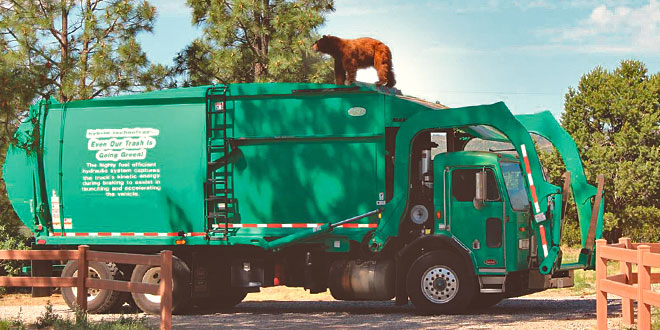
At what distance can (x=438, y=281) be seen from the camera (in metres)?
14.8

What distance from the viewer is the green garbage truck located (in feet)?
48.3

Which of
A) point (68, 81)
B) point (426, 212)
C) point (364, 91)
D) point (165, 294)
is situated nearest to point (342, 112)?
point (364, 91)

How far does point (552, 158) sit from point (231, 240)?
30.2 meters

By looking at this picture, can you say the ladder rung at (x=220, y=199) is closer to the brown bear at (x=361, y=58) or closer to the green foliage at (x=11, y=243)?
the brown bear at (x=361, y=58)

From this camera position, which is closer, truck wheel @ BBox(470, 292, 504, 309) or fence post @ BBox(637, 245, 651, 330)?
fence post @ BBox(637, 245, 651, 330)

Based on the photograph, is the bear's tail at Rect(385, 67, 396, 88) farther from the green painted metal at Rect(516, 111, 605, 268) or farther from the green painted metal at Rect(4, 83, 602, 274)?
the green painted metal at Rect(516, 111, 605, 268)

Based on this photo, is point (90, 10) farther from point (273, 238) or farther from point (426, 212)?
point (426, 212)

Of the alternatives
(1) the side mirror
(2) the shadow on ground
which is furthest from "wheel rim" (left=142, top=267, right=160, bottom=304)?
(1) the side mirror

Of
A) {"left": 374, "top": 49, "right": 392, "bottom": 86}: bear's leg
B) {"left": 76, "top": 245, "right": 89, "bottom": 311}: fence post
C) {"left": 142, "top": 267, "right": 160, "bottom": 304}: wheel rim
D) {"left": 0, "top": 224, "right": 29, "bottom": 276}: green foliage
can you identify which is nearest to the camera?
{"left": 76, "top": 245, "right": 89, "bottom": 311}: fence post

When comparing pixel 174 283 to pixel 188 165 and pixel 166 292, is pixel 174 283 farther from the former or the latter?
pixel 166 292

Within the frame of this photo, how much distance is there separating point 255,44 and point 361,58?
378 inches

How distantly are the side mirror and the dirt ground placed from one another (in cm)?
169

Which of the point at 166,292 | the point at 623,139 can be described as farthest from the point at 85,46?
the point at 623,139

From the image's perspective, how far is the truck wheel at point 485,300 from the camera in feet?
51.7
